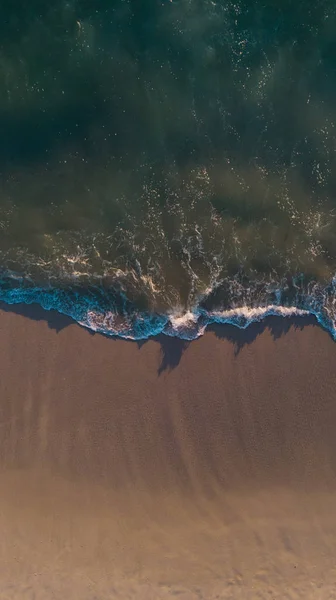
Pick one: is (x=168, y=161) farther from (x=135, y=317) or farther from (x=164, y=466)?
(x=164, y=466)

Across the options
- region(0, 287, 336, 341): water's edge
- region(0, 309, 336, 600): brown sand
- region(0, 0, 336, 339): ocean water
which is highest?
region(0, 0, 336, 339): ocean water

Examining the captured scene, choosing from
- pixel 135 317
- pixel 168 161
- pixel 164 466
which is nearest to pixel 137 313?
pixel 135 317

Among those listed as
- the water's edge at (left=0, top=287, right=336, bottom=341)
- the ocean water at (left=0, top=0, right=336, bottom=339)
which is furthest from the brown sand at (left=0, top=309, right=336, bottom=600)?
the ocean water at (left=0, top=0, right=336, bottom=339)

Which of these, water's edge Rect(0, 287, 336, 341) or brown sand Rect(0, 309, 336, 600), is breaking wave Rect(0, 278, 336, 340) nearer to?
water's edge Rect(0, 287, 336, 341)

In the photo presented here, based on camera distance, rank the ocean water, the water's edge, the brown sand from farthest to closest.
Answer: the ocean water, the water's edge, the brown sand

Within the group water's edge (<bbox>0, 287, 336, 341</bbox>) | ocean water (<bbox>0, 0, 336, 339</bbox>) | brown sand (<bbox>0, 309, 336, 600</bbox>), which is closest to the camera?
brown sand (<bbox>0, 309, 336, 600</bbox>)

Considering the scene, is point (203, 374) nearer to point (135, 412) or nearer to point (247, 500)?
point (135, 412)

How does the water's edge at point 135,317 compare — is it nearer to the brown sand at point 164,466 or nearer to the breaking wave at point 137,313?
the breaking wave at point 137,313

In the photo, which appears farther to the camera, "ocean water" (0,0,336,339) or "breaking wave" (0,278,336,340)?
"ocean water" (0,0,336,339)
